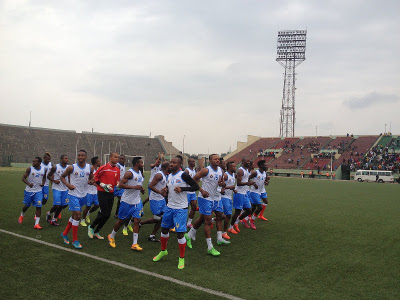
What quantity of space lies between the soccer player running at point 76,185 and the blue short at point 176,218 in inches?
86.3

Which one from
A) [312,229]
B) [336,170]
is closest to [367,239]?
[312,229]

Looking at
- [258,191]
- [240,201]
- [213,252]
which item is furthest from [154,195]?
[258,191]

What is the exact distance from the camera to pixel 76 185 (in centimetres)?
818

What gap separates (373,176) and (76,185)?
1727 inches

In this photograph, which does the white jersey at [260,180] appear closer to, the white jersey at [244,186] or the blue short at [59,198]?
the white jersey at [244,186]

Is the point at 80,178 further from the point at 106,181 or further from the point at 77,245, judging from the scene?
the point at 77,245

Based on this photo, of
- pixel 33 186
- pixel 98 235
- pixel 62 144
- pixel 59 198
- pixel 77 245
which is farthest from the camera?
pixel 62 144

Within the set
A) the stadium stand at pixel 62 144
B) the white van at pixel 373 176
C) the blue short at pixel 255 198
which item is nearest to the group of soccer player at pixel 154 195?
the blue short at pixel 255 198

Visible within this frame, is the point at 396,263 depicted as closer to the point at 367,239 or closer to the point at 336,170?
the point at 367,239

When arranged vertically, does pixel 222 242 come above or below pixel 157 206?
below

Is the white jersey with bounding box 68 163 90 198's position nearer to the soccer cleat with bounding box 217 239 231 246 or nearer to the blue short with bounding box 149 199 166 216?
the blue short with bounding box 149 199 166 216

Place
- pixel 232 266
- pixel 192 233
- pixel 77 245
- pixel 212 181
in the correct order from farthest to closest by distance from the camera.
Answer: pixel 192 233, pixel 212 181, pixel 77 245, pixel 232 266

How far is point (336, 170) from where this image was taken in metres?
50.9

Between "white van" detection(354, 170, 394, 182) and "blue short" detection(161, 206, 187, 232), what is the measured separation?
43.2 meters
